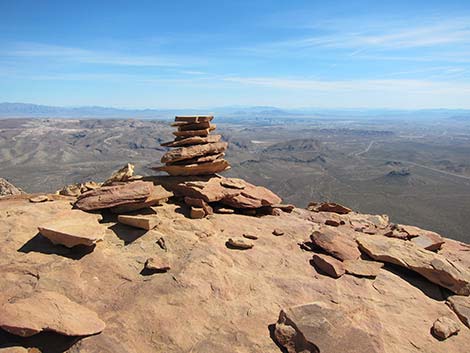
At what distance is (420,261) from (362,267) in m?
1.91

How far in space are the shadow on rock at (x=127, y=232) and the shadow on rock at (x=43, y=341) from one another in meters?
3.32

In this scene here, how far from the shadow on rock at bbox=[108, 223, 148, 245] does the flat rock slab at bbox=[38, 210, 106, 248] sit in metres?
0.48

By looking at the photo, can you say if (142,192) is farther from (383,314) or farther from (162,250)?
(383,314)

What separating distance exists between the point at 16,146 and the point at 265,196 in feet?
Answer: 579

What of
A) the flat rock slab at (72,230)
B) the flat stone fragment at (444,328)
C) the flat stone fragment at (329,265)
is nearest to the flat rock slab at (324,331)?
the flat stone fragment at (444,328)

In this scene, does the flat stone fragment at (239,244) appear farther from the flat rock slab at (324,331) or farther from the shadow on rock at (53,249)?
the shadow on rock at (53,249)

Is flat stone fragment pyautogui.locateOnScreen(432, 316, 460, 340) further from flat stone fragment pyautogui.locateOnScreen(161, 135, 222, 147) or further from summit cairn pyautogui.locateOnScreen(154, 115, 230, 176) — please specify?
flat stone fragment pyautogui.locateOnScreen(161, 135, 222, 147)

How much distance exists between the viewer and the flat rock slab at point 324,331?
7.06m

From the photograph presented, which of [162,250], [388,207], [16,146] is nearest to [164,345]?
[162,250]

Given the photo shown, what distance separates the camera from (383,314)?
340 inches

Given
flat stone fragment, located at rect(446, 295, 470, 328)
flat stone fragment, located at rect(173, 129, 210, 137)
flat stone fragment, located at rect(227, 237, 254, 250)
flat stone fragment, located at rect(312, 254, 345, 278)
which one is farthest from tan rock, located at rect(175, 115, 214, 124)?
flat stone fragment, located at rect(446, 295, 470, 328)

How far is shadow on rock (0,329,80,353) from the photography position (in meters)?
6.62

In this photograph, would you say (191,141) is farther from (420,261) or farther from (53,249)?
(420,261)

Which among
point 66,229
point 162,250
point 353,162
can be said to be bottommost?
point 353,162
